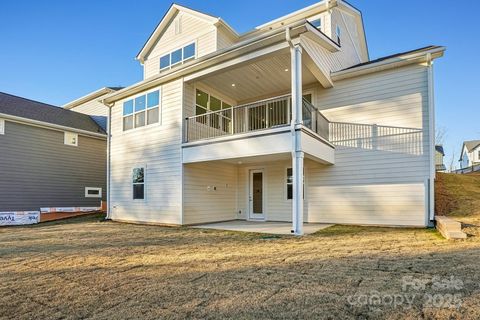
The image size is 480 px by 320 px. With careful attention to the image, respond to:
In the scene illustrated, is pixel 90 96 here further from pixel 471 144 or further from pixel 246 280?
pixel 471 144

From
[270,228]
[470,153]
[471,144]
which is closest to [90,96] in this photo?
[270,228]

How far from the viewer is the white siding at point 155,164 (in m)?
10.3

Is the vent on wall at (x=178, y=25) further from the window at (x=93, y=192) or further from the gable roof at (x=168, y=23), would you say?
the window at (x=93, y=192)

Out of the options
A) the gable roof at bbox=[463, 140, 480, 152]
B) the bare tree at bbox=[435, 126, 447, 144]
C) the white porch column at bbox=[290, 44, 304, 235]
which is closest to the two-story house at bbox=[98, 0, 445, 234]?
the white porch column at bbox=[290, 44, 304, 235]

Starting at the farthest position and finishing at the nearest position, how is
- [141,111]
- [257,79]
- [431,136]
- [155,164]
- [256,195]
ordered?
[256,195] < [141,111] < [155,164] < [257,79] < [431,136]

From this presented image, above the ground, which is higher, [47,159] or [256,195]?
[47,159]

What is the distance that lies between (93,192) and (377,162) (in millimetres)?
14199

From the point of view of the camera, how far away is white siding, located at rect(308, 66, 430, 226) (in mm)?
8875

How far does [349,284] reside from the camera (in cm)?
345

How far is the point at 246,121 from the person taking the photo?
442 inches

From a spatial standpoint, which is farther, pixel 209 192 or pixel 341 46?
pixel 341 46

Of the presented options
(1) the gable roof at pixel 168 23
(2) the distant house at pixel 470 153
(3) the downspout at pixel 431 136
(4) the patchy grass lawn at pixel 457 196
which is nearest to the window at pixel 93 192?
(1) the gable roof at pixel 168 23

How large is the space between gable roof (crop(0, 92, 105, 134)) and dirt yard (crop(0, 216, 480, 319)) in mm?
9609

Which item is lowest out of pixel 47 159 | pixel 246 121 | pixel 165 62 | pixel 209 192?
pixel 209 192
